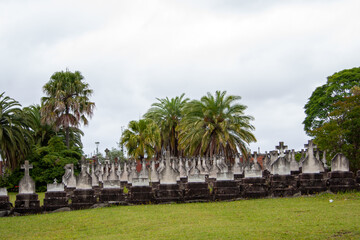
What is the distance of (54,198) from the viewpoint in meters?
17.4

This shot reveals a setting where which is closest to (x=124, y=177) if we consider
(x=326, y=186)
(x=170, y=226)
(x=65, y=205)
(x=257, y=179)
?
(x=65, y=205)

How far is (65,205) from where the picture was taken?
1758cm

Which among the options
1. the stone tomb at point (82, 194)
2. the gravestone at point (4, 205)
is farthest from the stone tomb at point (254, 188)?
the gravestone at point (4, 205)

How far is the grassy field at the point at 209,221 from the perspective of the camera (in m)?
10.3

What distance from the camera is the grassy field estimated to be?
10320 mm

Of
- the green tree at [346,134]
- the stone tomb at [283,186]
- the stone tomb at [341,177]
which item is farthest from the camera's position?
the green tree at [346,134]

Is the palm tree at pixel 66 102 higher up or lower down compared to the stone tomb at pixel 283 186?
higher up

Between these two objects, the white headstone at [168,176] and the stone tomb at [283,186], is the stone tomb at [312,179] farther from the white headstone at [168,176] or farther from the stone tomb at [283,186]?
the white headstone at [168,176]

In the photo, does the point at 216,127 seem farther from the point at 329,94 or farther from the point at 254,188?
the point at 254,188

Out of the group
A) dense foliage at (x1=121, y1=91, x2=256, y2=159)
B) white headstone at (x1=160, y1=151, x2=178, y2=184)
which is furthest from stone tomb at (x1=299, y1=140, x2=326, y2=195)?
dense foliage at (x1=121, y1=91, x2=256, y2=159)

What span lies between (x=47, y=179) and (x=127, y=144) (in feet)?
40.7

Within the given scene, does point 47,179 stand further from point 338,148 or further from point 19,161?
point 338,148

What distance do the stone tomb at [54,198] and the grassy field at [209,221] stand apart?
92cm

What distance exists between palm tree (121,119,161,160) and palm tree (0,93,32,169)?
12.7 metres
